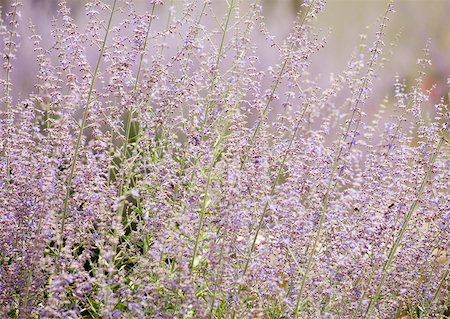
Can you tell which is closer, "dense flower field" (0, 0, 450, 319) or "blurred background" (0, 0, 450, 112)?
"dense flower field" (0, 0, 450, 319)

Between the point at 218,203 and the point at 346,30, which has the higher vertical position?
the point at 346,30

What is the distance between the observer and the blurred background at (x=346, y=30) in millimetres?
4254

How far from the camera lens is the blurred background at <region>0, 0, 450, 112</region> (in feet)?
14.0

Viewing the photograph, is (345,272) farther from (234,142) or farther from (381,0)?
(381,0)

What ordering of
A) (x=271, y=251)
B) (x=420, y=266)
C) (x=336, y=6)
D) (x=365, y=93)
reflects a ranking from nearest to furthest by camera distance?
(x=365, y=93) → (x=271, y=251) → (x=420, y=266) → (x=336, y=6)

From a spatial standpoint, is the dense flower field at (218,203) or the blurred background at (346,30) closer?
the dense flower field at (218,203)

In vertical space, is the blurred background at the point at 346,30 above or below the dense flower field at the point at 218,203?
above

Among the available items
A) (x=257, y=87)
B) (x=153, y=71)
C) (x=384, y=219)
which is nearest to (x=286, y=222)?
(x=384, y=219)

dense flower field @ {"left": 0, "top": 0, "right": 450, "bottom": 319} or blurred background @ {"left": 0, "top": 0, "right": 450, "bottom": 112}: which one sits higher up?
blurred background @ {"left": 0, "top": 0, "right": 450, "bottom": 112}

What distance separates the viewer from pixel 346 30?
248 inches

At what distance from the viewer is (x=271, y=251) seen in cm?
249

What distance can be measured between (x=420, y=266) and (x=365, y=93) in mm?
761

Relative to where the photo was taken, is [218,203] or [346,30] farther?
[346,30]

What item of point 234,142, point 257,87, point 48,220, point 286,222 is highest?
point 257,87
